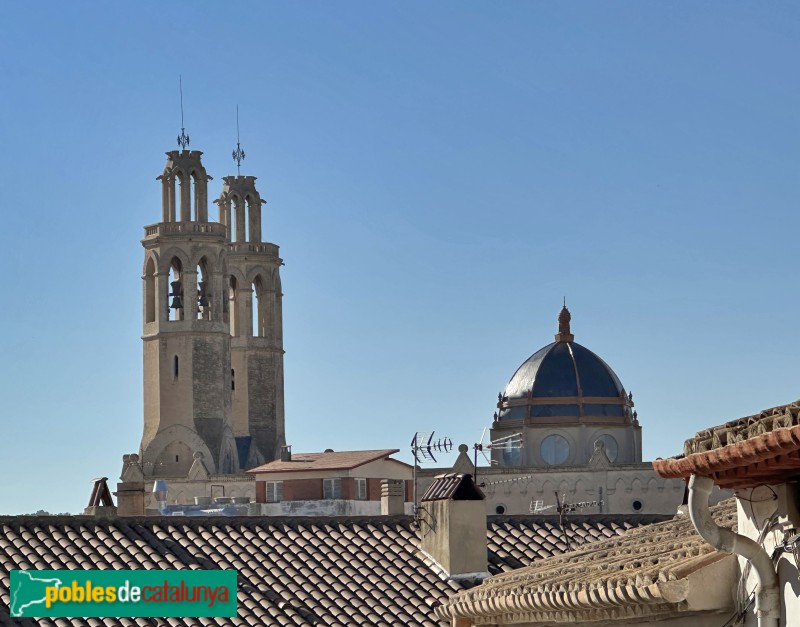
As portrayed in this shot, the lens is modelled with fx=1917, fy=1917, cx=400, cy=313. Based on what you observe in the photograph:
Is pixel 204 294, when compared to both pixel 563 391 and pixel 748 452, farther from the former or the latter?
pixel 748 452

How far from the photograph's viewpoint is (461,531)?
Answer: 79.7 feet

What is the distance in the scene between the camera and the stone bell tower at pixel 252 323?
326ft

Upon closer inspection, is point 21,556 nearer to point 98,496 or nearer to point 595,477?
point 98,496

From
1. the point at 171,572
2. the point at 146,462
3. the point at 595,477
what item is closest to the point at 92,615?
the point at 171,572

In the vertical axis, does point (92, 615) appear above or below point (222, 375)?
below

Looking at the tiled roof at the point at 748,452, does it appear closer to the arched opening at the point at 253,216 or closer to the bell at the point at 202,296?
the bell at the point at 202,296

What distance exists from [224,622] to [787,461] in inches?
498

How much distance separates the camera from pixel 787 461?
428 inches

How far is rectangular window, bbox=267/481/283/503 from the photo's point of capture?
74.1 metres

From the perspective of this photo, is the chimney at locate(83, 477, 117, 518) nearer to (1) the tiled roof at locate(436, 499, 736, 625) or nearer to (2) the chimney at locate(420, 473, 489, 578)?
(2) the chimney at locate(420, 473, 489, 578)

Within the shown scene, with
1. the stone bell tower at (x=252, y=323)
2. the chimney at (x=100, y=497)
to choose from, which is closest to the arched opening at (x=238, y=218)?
the stone bell tower at (x=252, y=323)

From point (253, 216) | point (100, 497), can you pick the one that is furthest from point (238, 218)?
point (100, 497)

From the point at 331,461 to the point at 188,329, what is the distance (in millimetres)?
21049

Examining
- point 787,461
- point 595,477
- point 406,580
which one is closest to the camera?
point 787,461
